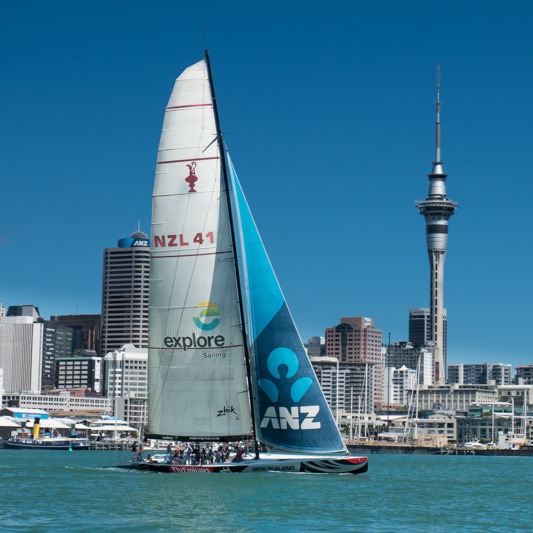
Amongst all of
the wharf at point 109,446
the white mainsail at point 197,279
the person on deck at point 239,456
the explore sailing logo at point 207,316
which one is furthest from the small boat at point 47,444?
the explore sailing logo at point 207,316

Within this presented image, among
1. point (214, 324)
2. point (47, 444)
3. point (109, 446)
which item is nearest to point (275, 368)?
point (214, 324)

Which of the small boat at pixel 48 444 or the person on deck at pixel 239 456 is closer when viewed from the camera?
the person on deck at pixel 239 456

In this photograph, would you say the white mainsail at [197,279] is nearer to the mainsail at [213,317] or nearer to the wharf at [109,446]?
the mainsail at [213,317]

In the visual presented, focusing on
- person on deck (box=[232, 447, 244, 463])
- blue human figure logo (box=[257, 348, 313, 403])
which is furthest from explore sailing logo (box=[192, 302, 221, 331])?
person on deck (box=[232, 447, 244, 463])

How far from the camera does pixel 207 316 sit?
56594 mm

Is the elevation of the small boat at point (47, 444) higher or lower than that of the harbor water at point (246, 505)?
lower

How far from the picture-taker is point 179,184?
56.7 meters

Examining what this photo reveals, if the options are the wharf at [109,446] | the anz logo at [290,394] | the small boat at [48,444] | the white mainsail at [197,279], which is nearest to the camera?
the anz logo at [290,394]

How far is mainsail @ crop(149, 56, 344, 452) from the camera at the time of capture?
184 feet

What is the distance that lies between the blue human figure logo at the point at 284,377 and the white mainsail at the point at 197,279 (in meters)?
0.97

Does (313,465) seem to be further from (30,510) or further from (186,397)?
(30,510)

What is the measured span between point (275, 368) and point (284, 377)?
0.55 metres

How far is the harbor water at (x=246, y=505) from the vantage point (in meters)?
42.5

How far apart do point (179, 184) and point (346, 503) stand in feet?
52.4
